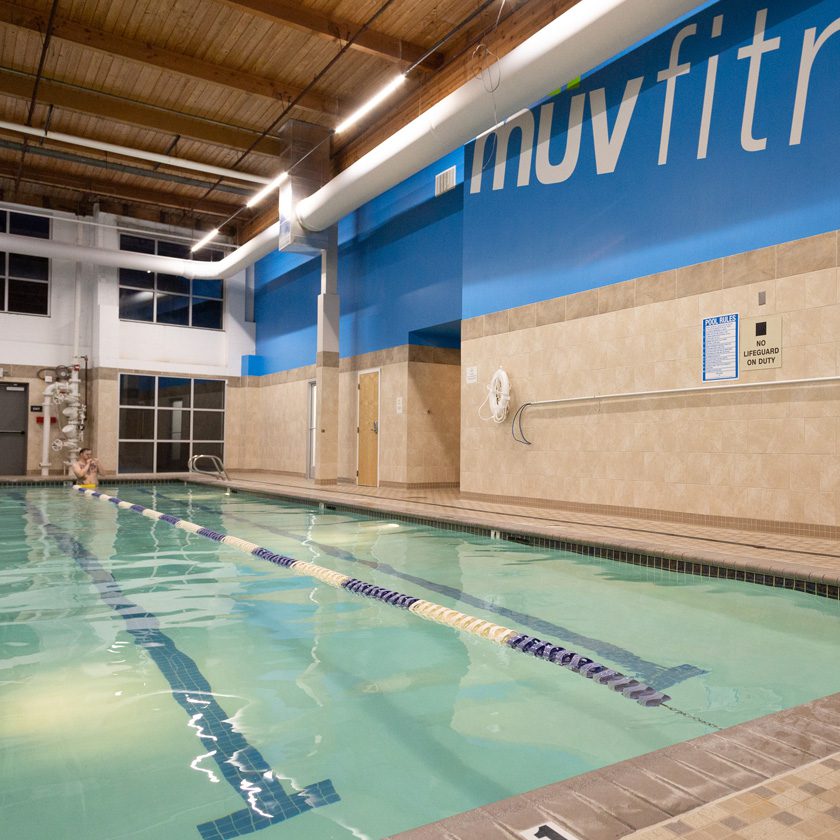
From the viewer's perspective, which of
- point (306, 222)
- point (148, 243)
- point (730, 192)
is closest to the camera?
point (730, 192)

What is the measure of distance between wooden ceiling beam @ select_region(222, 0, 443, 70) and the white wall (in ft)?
25.6

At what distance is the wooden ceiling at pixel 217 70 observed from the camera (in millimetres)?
8125

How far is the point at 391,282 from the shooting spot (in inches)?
450

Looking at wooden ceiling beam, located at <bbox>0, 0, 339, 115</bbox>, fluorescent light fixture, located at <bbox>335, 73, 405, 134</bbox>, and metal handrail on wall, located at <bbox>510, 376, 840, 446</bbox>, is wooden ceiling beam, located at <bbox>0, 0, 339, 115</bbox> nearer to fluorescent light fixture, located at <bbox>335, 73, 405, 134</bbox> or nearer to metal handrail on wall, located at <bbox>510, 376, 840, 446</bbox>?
fluorescent light fixture, located at <bbox>335, 73, 405, 134</bbox>

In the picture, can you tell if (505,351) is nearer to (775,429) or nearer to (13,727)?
(775,429)

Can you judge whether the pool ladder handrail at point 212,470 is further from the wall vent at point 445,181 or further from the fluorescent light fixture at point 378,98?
the fluorescent light fixture at point 378,98

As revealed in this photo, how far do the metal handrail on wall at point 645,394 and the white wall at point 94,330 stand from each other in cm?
972

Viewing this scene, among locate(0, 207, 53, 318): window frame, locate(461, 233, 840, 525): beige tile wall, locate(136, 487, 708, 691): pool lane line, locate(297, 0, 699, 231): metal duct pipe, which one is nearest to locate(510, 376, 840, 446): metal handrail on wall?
locate(461, 233, 840, 525): beige tile wall

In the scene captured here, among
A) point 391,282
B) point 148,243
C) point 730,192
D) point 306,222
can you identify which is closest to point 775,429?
point 730,192

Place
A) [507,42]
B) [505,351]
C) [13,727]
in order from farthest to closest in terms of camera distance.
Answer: [505,351] → [507,42] → [13,727]

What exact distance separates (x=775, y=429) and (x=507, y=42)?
5.09 m

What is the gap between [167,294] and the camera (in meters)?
15.5

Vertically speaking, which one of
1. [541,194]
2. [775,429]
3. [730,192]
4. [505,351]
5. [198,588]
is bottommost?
[198,588]

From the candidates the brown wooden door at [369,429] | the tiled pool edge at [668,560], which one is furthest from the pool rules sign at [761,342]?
the brown wooden door at [369,429]
